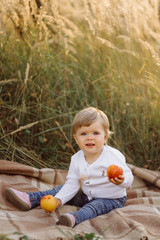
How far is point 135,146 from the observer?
129 inches

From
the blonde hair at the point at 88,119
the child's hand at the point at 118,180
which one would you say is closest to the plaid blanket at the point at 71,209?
the child's hand at the point at 118,180

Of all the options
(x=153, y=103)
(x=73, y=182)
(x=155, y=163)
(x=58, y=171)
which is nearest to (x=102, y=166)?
(x=73, y=182)

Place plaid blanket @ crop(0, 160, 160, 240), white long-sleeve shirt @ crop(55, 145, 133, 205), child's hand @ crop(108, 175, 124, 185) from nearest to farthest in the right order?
1. plaid blanket @ crop(0, 160, 160, 240)
2. child's hand @ crop(108, 175, 124, 185)
3. white long-sleeve shirt @ crop(55, 145, 133, 205)

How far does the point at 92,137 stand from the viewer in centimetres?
222

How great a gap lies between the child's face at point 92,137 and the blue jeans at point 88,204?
12.7 inches

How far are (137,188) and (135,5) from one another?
1.71 metres

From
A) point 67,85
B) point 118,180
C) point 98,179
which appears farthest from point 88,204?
point 67,85

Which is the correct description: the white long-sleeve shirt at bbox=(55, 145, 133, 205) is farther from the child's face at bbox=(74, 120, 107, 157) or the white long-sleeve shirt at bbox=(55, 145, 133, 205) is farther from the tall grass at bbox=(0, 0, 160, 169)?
the tall grass at bbox=(0, 0, 160, 169)

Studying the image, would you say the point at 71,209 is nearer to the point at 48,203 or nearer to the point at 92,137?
the point at 48,203

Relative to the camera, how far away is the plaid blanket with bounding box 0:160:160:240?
69.5 inches

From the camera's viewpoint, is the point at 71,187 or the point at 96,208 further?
the point at 71,187

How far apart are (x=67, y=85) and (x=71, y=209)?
1.48 meters

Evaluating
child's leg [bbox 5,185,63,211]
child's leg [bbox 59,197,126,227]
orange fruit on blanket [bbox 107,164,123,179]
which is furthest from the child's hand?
child's leg [bbox 5,185,63,211]

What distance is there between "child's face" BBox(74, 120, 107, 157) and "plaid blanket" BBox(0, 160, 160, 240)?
41 cm
